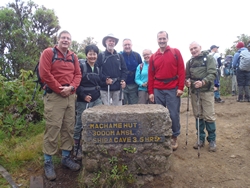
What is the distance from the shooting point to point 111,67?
16.2 ft

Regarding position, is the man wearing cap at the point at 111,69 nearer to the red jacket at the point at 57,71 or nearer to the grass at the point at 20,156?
the red jacket at the point at 57,71

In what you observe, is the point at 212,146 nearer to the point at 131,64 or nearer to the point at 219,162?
the point at 219,162

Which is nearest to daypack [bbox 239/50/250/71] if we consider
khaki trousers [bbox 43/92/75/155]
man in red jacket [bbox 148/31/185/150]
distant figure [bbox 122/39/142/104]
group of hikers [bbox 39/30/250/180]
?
group of hikers [bbox 39/30/250/180]

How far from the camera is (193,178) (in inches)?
148

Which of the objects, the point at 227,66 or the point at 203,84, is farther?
the point at 227,66

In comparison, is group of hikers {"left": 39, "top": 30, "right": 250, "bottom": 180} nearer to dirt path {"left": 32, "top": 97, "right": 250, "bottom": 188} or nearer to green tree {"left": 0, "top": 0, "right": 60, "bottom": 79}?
dirt path {"left": 32, "top": 97, "right": 250, "bottom": 188}

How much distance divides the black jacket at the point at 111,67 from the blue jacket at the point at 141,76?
53cm

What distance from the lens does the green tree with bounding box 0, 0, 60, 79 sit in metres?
13.7

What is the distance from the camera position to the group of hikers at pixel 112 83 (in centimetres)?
379

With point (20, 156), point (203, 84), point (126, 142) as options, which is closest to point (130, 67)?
point (203, 84)

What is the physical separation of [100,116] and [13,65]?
A: 1246 cm

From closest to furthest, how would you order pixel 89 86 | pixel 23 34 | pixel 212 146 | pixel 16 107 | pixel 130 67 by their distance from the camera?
pixel 89 86, pixel 212 146, pixel 130 67, pixel 16 107, pixel 23 34

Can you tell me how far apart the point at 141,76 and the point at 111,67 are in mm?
871

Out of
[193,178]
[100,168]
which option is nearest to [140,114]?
[100,168]
